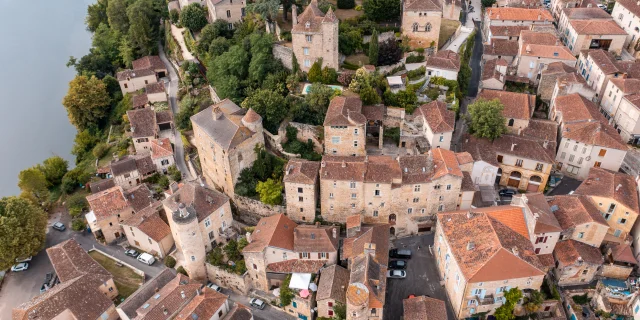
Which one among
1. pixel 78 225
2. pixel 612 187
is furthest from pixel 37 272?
pixel 612 187

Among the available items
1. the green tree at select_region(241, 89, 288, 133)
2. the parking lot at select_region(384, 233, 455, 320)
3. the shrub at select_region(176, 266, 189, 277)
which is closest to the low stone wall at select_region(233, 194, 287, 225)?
the shrub at select_region(176, 266, 189, 277)

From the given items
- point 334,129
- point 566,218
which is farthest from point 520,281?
point 334,129

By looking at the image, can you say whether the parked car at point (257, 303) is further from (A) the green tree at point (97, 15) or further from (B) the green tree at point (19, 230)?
(A) the green tree at point (97, 15)

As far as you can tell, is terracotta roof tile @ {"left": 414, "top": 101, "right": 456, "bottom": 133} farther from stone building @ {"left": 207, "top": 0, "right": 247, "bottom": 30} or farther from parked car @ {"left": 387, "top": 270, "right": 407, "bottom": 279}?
stone building @ {"left": 207, "top": 0, "right": 247, "bottom": 30}

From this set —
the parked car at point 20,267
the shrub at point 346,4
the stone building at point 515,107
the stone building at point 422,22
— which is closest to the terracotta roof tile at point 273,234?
the parked car at point 20,267

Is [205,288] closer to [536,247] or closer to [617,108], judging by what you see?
[536,247]
